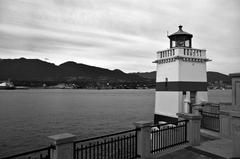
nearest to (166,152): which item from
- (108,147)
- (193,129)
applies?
(193,129)

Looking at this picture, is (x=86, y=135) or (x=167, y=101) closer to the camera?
(x=167, y=101)

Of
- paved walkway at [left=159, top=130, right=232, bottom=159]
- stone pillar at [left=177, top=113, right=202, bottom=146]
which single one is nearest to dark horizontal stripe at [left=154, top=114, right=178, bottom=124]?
paved walkway at [left=159, top=130, right=232, bottom=159]

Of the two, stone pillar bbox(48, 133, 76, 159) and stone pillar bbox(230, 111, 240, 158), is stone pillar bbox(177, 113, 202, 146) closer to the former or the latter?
stone pillar bbox(230, 111, 240, 158)

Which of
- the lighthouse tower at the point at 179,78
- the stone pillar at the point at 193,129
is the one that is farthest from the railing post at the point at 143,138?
the lighthouse tower at the point at 179,78

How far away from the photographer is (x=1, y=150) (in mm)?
21609

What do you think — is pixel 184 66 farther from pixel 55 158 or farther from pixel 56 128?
pixel 56 128

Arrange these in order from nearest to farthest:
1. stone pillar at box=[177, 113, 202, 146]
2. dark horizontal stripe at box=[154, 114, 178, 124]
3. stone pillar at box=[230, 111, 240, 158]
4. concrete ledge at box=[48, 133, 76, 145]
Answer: concrete ledge at box=[48, 133, 76, 145] < stone pillar at box=[230, 111, 240, 158] < stone pillar at box=[177, 113, 202, 146] < dark horizontal stripe at box=[154, 114, 178, 124]

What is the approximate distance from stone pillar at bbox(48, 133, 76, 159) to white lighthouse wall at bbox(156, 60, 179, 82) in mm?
14110

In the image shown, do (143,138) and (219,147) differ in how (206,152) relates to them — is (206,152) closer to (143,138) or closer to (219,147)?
(219,147)

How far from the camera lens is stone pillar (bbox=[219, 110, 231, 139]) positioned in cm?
1109

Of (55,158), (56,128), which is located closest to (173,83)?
(55,158)

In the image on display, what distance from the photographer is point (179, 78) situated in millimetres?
18516

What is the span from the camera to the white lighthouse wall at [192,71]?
1869 centimetres

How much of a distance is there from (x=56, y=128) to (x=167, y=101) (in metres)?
20.0
